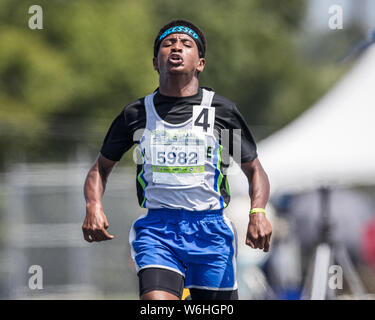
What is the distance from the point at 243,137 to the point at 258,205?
42cm

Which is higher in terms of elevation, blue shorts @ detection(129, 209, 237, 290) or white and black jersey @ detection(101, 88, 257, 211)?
white and black jersey @ detection(101, 88, 257, 211)

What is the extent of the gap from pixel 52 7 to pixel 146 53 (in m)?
3.15

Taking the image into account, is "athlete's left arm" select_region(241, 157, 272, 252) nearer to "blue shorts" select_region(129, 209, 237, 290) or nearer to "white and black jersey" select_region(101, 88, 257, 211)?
"white and black jersey" select_region(101, 88, 257, 211)

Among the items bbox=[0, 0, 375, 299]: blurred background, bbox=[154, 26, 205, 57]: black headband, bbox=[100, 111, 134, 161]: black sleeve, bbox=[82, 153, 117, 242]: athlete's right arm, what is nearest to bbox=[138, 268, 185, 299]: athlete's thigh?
bbox=[82, 153, 117, 242]: athlete's right arm

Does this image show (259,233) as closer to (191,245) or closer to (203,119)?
(191,245)

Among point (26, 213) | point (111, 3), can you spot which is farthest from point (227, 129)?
point (111, 3)

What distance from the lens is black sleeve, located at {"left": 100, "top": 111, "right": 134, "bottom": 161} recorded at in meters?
4.88

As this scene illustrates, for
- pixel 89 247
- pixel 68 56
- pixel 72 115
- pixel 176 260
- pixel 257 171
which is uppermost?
pixel 68 56

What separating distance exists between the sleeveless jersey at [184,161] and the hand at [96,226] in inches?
12.1

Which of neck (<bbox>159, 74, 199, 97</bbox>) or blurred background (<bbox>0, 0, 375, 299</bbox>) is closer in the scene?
neck (<bbox>159, 74, 199, 97</bbox>)

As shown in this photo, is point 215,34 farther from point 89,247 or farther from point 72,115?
point 89,247

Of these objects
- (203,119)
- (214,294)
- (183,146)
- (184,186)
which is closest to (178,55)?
(203,119)

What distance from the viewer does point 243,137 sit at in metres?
4.88

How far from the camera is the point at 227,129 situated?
4.84 metres
